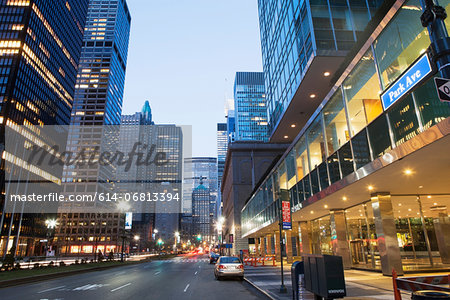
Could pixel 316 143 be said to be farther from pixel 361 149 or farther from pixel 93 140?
pixel 93 140

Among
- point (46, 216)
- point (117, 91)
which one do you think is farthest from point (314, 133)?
point (117, 91)

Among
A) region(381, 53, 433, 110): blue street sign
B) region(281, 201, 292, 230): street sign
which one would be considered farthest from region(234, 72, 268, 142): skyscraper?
region(381, 53, 433, 110): blue street sign

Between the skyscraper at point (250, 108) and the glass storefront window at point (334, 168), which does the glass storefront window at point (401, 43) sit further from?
the skyscraper at point (250, 108)

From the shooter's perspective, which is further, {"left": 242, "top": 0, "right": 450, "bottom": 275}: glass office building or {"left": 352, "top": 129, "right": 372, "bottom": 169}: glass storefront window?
{"left": 352, "top": 129, "right": 372, "bottom": 169}: glass storefront window

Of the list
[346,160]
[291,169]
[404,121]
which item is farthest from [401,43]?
[291,169]

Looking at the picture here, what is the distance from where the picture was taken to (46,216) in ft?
367

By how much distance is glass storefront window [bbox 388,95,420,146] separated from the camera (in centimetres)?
1032

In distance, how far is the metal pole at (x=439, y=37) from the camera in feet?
18.5

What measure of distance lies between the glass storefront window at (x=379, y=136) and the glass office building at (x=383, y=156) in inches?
1.7

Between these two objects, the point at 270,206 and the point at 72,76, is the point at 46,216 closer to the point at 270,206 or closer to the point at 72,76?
the point at 72,76

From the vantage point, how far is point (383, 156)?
39.1ft

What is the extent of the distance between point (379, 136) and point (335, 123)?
4.65 m

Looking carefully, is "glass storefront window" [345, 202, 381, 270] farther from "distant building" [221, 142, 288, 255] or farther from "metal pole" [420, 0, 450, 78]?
"distant building" [221, 142, 288, 255]

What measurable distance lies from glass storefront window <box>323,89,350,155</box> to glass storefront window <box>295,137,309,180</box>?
4.03 m
